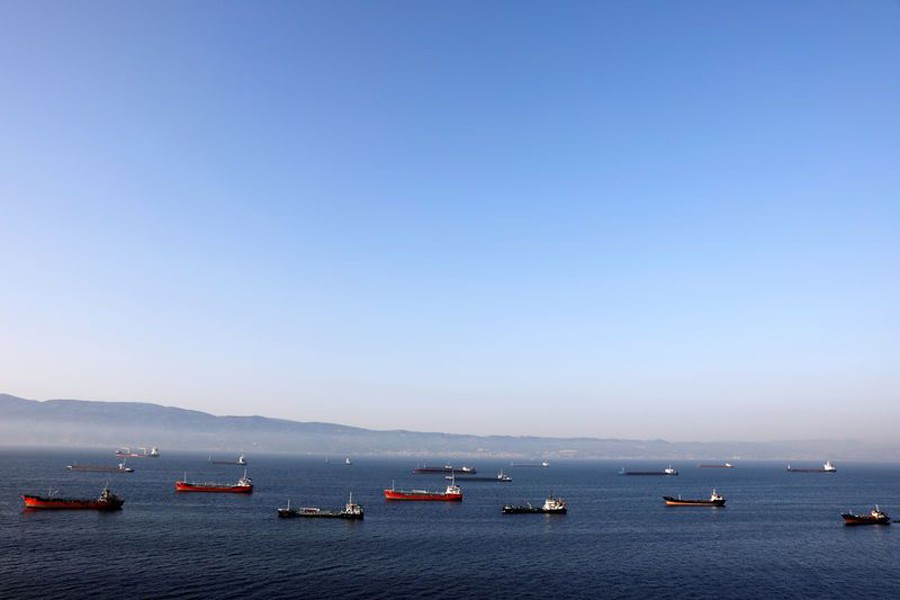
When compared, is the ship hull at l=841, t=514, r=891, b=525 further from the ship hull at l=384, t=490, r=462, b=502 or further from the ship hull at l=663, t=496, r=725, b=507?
the ship hull at l=384, t=490, r=462, b=502

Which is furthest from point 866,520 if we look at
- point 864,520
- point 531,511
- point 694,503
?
point 531,511

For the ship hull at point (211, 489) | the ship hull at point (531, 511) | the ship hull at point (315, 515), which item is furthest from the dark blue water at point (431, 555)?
the ship hull at point (211, 489)

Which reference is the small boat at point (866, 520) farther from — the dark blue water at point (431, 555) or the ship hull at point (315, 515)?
the ship hull at point (315, 515)

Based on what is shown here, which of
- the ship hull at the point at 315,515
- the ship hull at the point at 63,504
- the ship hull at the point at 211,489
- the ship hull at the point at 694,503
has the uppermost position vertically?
the ship hull at the point at 63,504

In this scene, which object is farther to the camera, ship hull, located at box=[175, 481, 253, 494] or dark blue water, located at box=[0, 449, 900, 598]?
ship hull, located at box=[175, 481, 253, 494]

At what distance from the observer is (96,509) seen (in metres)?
132

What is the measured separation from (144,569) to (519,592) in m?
45.0

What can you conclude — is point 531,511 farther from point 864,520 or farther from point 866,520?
point 866,520

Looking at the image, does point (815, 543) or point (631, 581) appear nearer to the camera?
point (631, 581)

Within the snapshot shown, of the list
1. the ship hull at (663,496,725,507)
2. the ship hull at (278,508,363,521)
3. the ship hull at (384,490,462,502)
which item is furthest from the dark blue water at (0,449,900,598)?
the ship hull at (384,490,462,502)

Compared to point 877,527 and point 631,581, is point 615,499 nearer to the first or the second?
point 877,527

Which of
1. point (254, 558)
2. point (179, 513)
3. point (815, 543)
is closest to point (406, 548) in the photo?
point (254, 558)

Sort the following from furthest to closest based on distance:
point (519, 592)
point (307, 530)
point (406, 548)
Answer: point (307, 530)
point (406, 548)
point (519, 592)

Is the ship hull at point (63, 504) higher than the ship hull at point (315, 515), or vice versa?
the ship hull at point (63, 504)
